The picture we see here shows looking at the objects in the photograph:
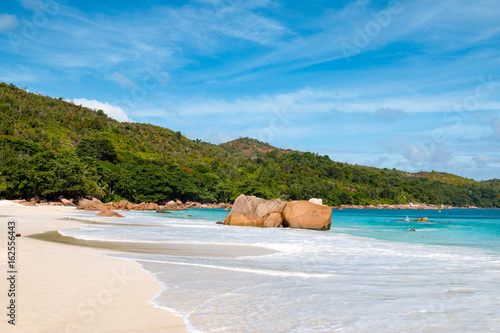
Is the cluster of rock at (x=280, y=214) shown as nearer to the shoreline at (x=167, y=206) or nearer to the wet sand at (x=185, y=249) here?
the wet sand at (x=185, y=249)

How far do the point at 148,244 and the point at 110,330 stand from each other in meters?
12.0

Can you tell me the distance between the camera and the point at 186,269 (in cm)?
1027

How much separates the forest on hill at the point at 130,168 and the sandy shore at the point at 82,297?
5282 cm

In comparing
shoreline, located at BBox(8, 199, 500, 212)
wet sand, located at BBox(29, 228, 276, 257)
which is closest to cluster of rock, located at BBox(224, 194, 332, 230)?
wet sand, located at BBox(29, 228, 276, 257)

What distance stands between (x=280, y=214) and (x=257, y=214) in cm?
199

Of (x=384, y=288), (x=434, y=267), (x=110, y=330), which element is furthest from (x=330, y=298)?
(x=434, y=267)

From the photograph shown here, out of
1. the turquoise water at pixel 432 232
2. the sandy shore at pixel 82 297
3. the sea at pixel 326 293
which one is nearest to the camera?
the sandy shore at pixel 82 297

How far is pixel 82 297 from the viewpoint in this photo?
661 cm

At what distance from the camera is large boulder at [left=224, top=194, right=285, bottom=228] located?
32062 mm

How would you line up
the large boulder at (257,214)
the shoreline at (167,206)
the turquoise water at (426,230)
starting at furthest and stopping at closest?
the shoreline at (167,206) < the large boulder at (257,214) < the turquoise water at (426,230)

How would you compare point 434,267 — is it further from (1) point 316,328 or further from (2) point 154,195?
(2) point 154,195

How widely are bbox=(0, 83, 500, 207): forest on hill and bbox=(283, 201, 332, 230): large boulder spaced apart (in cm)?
4174

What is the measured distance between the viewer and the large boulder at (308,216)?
30.7 metres

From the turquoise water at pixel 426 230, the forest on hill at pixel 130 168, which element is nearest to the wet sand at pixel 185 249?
the turquoise water at pixel 426 230
